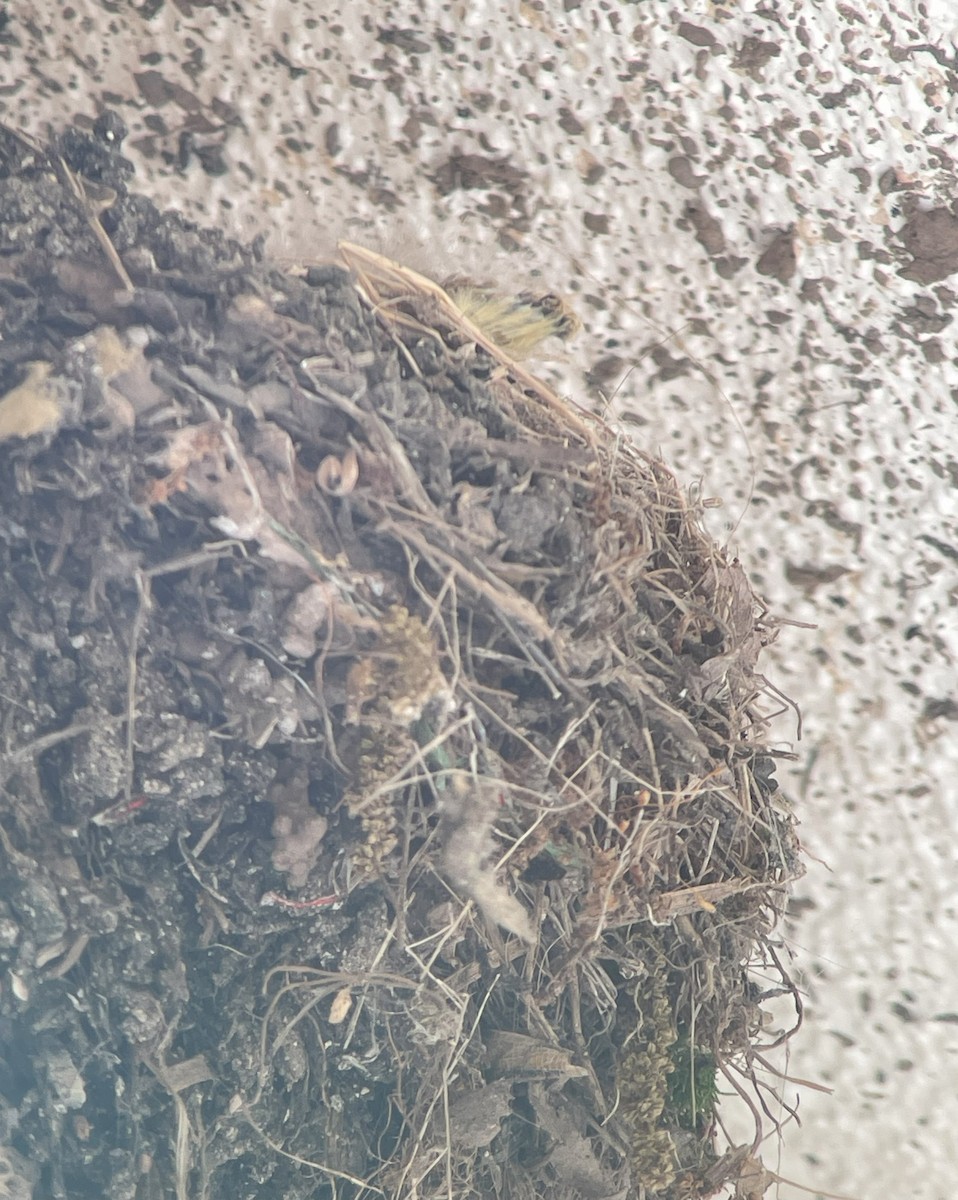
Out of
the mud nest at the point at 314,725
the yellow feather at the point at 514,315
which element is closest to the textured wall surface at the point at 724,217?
the yellow feather at the point at 514,315

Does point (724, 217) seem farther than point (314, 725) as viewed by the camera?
Yes

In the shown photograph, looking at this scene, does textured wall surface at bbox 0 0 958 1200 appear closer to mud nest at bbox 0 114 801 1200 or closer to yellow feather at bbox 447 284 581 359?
yellow feather at bbox 447 284 581 359

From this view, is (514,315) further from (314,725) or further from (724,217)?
(314,725)

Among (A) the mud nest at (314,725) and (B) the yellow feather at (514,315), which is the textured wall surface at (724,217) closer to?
(B) the yellow feather at (514,315)

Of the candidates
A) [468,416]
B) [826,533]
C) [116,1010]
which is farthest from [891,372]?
[116,1010]

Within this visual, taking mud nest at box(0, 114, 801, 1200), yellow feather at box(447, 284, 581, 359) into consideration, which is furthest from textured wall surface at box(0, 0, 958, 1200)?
mud nest at box(0, 114, 801, 1200)

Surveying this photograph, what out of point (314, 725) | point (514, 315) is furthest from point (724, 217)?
point (314, 725)

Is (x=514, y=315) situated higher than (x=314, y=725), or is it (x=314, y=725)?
(x=514, y=315)
